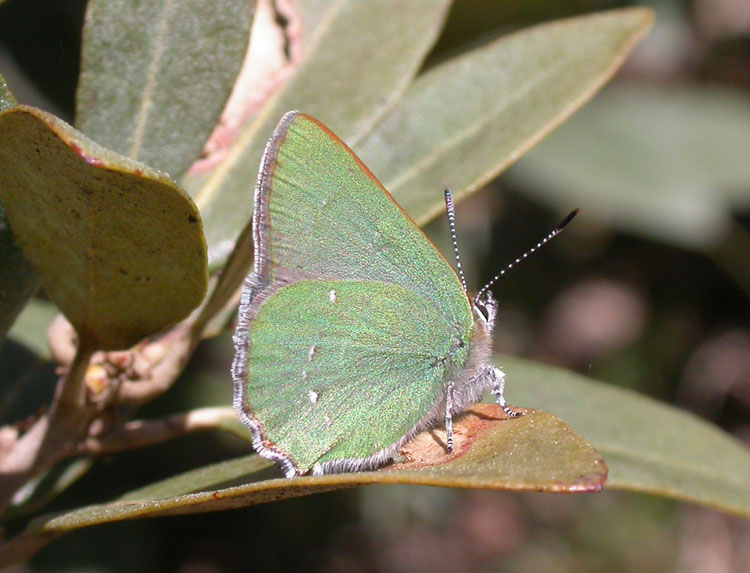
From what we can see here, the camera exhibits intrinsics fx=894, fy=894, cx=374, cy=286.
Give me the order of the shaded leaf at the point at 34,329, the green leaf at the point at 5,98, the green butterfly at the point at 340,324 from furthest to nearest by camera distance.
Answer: the shaded leaf at the point at 34,329, the green butterfly at the point at 340,324, the green leaf at the point at 5,98

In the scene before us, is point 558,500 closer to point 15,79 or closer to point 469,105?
point 469,105

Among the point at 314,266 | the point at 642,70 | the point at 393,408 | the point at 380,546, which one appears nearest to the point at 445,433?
the point at 393,408

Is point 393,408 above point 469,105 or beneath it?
beneath

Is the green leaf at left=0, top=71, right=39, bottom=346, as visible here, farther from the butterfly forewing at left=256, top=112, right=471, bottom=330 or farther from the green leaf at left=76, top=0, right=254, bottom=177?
the butterfly forewing at left=256, top=112, right=471, bottom=330

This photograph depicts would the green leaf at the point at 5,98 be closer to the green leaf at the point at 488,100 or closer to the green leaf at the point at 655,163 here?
the green leaf at the point at 488,100

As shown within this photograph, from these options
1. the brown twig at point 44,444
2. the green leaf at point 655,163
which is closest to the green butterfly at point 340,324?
the brown twig at point 44,444

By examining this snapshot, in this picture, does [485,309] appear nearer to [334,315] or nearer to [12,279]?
[334,315]
